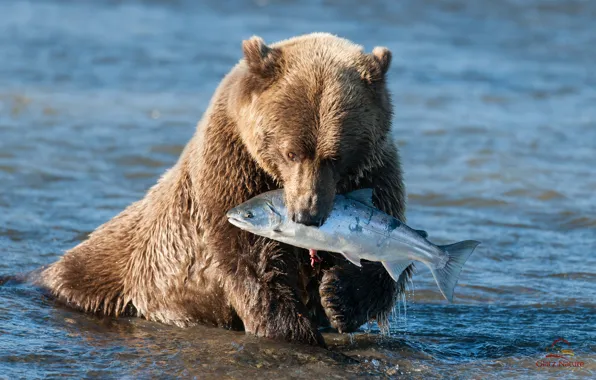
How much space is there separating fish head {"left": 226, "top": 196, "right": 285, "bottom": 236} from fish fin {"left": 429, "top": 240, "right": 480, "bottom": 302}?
1038 mm

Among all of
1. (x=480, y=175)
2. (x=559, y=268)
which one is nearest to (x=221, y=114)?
(x=559, y=268)

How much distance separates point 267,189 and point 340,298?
0.86 meters

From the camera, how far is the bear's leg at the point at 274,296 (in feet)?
21.6

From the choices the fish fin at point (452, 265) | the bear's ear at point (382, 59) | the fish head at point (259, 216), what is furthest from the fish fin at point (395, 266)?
the bear's ear at point (382, 59)

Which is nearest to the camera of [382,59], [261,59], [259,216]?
[259,216]

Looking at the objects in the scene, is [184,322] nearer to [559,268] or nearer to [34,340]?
[34,340]

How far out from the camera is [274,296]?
6.59m

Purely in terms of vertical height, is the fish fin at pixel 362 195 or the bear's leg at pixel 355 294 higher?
the fish fin at pixel 362 195

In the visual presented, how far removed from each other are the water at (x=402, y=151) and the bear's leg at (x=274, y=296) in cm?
12

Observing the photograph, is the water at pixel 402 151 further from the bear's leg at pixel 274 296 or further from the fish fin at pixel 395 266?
the fish fin at pixel 395 266

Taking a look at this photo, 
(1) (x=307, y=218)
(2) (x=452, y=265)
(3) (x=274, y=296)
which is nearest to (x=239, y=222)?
(1) (x=307, y=218)

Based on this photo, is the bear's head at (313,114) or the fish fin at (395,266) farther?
the fish fin at (395,266)

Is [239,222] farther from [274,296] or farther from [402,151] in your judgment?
[402,151]

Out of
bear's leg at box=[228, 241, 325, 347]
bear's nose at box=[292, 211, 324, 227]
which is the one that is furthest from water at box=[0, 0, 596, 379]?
bear's nose at box=[292, 211, 324, 227]
